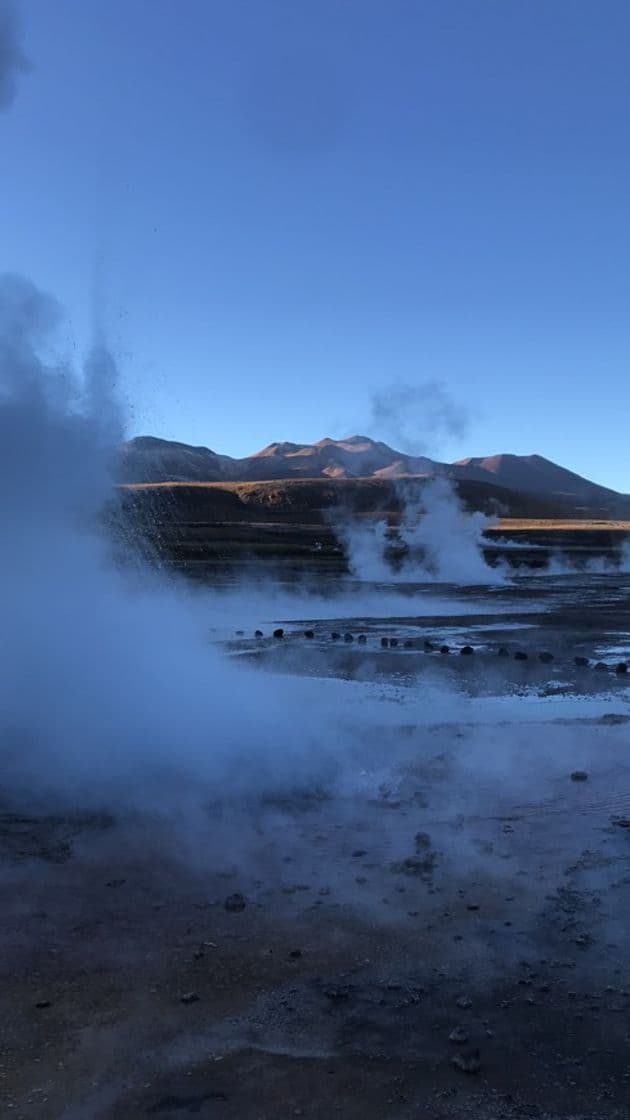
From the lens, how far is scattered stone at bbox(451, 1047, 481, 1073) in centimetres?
430

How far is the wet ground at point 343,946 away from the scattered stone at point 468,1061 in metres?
0.02

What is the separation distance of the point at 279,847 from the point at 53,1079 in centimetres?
324

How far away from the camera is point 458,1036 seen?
15.0ft

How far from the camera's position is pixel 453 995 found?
16.4 ft

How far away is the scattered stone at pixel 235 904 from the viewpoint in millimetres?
6086

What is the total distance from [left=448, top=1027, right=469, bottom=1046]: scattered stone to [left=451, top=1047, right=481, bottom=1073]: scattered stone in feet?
0.29

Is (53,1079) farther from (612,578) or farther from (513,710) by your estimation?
(612,578)

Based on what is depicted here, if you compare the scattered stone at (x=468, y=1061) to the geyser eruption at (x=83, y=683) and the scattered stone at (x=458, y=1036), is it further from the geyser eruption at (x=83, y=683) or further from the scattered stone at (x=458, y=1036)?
the geyser eruption at (x=83, y=683)

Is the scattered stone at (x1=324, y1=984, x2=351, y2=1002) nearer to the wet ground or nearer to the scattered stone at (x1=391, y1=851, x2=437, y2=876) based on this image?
the wet ground

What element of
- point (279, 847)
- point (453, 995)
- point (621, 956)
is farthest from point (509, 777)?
point (453, 995)

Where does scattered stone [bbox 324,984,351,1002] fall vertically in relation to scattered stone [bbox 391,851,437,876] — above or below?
below

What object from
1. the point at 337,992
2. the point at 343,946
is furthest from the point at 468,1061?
the point at 343,946

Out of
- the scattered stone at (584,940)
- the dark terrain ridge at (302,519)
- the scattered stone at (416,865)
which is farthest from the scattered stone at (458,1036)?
the dark terrain ridge at (302,519)

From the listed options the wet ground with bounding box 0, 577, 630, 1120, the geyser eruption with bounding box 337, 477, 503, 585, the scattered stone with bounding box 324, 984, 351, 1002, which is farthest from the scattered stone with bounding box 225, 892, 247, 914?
the geyser eruption with bounding box 337, 477, 503, 585
